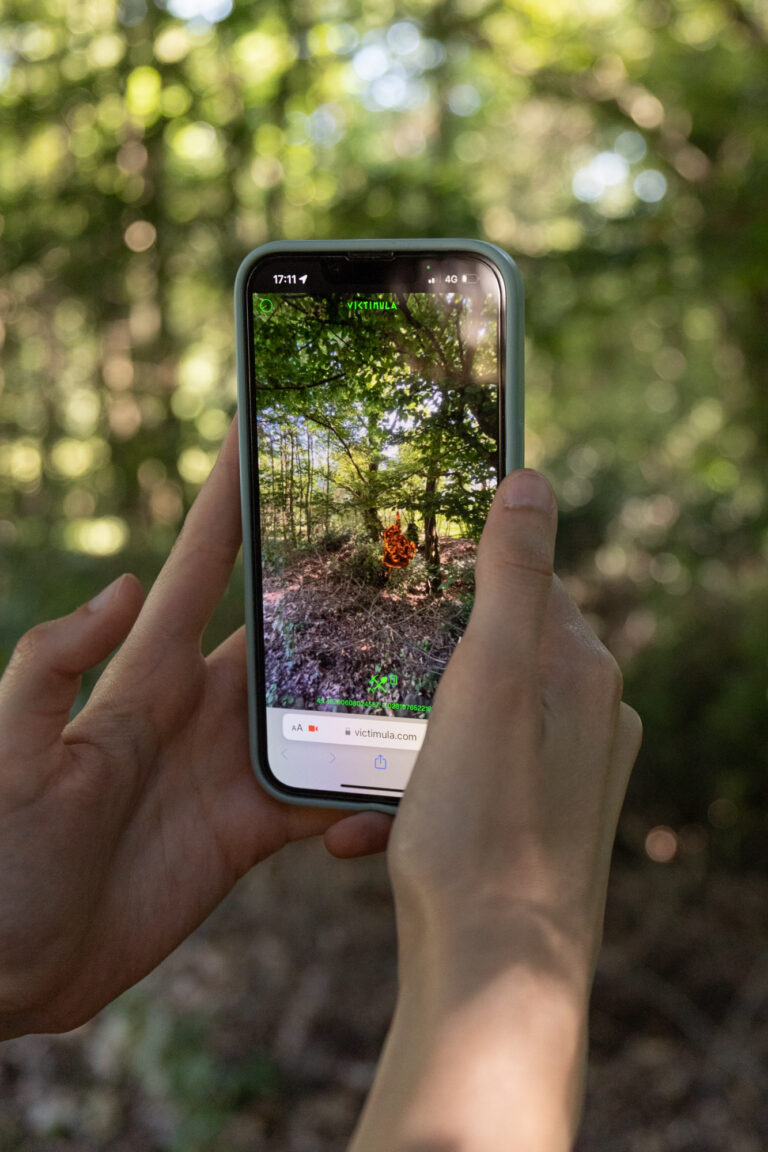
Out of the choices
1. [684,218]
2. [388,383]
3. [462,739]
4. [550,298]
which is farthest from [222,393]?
[462,739]

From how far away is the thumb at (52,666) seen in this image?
108cm

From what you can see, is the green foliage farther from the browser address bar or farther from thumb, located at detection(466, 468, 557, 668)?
thumb, located at detection(466, 468, 557, 668)

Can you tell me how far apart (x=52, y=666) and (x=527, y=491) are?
638mm

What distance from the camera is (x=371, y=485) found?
4.00ft

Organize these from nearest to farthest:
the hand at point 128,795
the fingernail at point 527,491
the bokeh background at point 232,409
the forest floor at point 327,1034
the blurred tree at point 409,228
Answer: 1. the fingernail at point 527,491
2. the hand at point 128,795
3. the forest floor at point 327,1034
4. the bokeh background at point 232,409
5. the blurred tree at point 409,228

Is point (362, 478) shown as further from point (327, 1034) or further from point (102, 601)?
point (327, 1034)

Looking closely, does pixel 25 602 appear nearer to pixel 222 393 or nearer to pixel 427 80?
pixel 222 393

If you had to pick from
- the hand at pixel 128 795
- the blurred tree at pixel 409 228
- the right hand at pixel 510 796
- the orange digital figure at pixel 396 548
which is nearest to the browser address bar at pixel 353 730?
the hand at pixel 128 795

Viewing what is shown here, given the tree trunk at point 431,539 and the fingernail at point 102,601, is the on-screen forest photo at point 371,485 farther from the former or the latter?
the fingernail at point 102,601

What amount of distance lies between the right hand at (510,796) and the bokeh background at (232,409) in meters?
1.88

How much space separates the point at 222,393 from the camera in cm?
344

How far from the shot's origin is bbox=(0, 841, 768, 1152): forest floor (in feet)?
7.41

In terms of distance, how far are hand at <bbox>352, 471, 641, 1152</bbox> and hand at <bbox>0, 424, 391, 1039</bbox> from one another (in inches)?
16.9

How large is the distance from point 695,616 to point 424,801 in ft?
8.66
